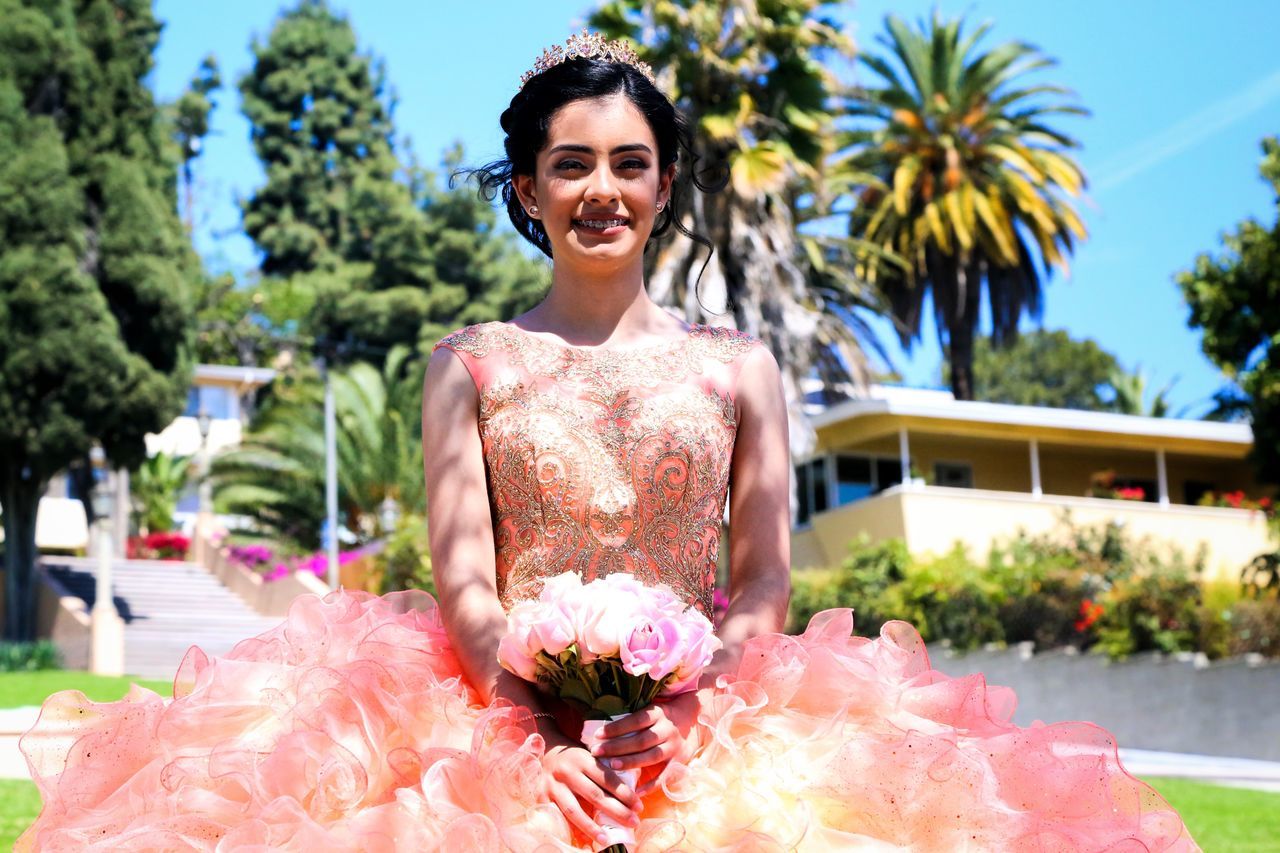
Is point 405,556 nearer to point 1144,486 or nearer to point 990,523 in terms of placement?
point 990,523

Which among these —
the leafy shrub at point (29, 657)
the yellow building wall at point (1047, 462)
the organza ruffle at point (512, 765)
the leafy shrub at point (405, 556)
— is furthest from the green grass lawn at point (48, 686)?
the yellow building wall at point (1047, 462)

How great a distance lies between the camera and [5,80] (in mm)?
24000

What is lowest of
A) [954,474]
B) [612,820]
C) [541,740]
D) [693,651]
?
[954,474]

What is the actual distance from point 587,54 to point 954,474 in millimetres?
27834

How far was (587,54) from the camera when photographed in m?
3.37

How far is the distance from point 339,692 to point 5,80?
2434cm

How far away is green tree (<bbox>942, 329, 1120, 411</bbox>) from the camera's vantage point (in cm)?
6294

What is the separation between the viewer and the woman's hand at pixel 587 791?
249 centimetres

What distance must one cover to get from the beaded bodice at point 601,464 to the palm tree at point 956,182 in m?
27.8

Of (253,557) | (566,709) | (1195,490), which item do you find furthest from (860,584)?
(566,709)

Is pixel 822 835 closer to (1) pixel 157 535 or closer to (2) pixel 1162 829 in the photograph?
(2) pixel 1162 829

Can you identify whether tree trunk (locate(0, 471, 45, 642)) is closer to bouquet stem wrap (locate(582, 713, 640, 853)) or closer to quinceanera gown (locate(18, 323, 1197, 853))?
quinceanera gown (locate(18, 323, 1197, 853))

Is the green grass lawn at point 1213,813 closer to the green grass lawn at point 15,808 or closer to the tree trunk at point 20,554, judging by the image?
the green grass lawn at point 15,808

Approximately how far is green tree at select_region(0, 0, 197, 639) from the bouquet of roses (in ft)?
76.0
